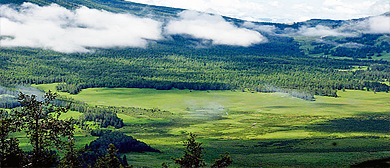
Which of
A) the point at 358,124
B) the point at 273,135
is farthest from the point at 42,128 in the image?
the point at 358,124

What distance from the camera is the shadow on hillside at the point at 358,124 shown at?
454ft

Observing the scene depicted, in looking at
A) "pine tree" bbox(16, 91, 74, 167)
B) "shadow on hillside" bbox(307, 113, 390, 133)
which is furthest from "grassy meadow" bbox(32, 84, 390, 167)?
"pine tree" bbox(16, 91, 74, 167)

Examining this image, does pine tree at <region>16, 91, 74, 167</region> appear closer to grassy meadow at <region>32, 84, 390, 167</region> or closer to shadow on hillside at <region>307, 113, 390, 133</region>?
grassy meadow at <region>32, 84, 390, 167</region>

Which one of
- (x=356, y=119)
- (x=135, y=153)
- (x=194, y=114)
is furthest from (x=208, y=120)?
(x=135, y=153)

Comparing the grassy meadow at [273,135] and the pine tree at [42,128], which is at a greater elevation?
the pine tree at [42,128]

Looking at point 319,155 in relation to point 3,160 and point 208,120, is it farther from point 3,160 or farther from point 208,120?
point 208,120

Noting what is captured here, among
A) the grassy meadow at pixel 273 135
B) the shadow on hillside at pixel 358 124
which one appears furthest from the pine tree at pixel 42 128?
the shadow on hillside at pixel 358 124

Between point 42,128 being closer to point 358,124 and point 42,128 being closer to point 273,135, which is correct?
point 273,135

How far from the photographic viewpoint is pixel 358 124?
502ft

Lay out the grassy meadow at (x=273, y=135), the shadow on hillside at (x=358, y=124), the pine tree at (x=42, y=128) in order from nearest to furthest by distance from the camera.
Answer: the pine tree at (x=42, y=128)
the grassy meadow at (x=273, y=135)
the shadow on hillside at (x=358, y=124)

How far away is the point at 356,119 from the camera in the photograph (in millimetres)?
168625

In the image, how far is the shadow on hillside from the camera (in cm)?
13834

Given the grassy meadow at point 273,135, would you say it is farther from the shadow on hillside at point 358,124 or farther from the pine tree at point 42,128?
the pine tree at point 42,128

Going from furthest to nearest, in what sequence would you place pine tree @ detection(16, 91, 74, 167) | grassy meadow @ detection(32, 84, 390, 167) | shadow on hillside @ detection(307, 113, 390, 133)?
shadow on hillside @ detection(307, 113, 390, 133) → grassy meadow @ detection(32, 84, 390, 167) → pine tree @ detection(16, 91, 74, 167)
